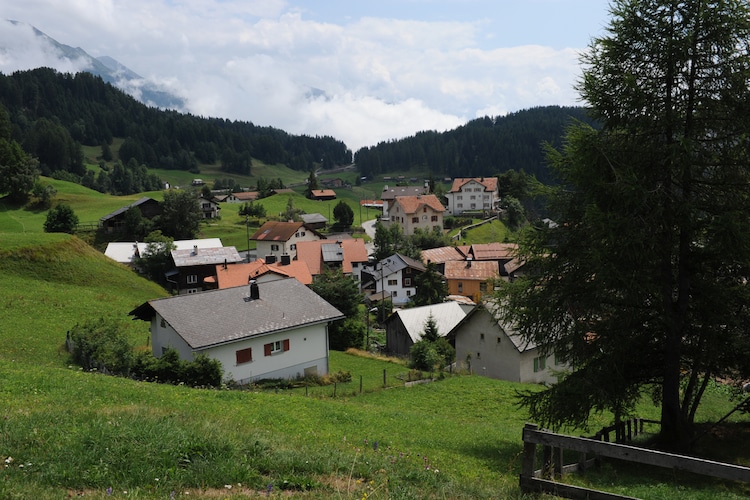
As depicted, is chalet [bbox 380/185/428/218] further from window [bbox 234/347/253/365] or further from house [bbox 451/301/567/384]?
window [bbox 234/347/253/365]

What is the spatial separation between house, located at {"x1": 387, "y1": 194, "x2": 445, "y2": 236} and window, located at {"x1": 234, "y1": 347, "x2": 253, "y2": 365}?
91.8 m

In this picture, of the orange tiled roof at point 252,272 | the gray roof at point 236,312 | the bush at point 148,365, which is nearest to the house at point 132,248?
the orange tiled roof at point 252,272

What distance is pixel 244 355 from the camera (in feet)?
101

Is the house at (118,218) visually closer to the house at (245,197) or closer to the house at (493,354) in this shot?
the house at (493,354)

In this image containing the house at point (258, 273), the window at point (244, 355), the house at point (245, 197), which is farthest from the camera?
the house at point (245, 197)

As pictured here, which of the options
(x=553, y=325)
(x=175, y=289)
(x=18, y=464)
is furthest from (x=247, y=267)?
(x=18, y=464)

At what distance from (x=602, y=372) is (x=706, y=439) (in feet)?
13.3

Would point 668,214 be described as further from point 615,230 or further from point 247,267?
point 247,267

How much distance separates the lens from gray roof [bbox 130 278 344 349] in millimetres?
29516

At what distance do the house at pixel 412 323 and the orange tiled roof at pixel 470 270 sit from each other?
25.9 m

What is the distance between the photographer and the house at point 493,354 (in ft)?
120

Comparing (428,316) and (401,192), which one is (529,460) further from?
(401,192)

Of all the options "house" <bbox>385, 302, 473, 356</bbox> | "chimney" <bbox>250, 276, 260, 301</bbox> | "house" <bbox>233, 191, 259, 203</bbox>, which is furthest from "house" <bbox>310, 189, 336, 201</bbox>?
"chimney" <bbox>250, 276, 260, 301</bbox>

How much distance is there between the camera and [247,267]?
64.2 metres
